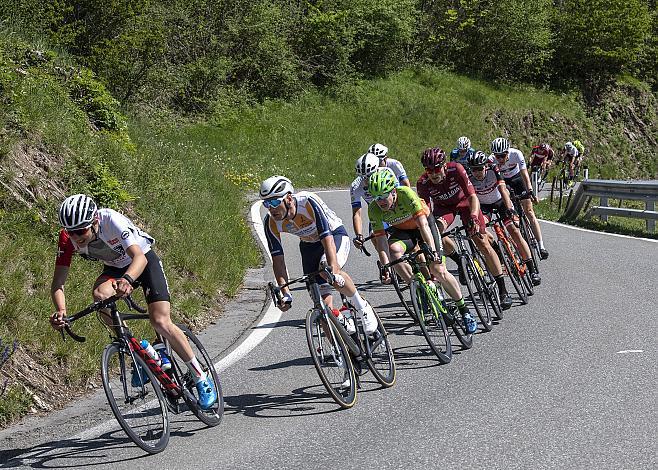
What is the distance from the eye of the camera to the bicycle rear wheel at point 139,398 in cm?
616

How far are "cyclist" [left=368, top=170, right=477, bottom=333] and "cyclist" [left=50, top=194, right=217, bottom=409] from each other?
2.73m

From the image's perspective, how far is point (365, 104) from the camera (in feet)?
137

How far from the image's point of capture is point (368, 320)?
308 inches

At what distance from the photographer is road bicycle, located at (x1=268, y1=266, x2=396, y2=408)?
7.02 meters

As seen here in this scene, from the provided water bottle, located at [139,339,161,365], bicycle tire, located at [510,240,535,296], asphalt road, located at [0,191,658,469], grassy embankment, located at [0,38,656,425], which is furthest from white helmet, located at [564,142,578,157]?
water bottle, located at [139,339,161,365]

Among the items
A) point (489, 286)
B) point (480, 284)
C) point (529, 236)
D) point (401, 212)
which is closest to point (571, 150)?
point (529, 236)

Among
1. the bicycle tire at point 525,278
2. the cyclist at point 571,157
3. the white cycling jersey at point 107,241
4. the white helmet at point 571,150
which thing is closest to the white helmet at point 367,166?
the bicycle tire at point 525,278

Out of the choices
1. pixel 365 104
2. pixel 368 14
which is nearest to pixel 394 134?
pixel 365 104

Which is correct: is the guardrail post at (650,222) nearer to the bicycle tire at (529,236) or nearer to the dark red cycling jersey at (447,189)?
the bicycle tire at (529,236)

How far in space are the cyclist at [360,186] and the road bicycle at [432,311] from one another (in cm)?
111

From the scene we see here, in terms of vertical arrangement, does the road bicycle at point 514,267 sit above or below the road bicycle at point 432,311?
below

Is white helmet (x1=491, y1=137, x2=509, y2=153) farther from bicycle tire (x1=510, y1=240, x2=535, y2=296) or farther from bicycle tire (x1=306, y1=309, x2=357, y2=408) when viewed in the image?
bicycle tire (x1=306, y1=309, x2=357, y2=408)

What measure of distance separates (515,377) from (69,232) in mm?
3958

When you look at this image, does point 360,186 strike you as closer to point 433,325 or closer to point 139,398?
point 433,325
